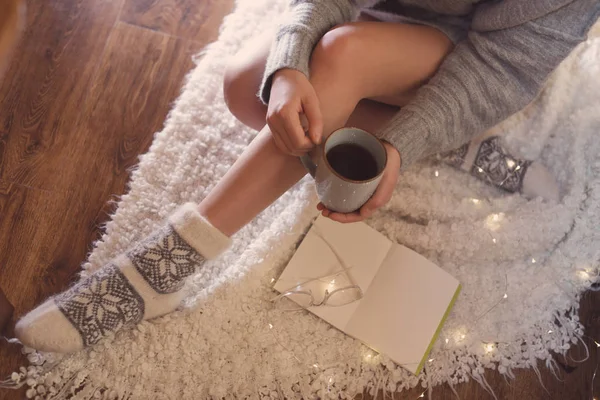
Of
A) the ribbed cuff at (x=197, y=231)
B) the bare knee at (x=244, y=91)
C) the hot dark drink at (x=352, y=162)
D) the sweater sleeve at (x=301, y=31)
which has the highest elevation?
the sweater sleeve at (x=301, y=31)

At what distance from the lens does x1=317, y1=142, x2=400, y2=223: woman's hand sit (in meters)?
0.75

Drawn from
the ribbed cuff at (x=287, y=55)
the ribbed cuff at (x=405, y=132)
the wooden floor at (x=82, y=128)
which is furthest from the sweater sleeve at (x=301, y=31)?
the wooden floor at (x=82, y=128)

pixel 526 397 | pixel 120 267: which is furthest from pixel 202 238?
pixel 526 397

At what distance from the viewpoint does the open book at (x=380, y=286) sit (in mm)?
919

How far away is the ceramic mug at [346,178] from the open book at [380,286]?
268mm

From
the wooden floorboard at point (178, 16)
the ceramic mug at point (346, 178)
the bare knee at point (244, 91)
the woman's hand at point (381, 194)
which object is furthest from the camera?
the wooden floorboard at point (178, 16)

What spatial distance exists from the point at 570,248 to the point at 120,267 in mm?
820

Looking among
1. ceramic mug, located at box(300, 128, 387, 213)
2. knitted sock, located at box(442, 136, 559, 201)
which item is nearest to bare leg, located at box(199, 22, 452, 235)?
ceramic mug, located at box(300, 128, 387, 213)

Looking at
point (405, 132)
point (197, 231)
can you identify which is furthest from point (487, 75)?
point (197, 231)

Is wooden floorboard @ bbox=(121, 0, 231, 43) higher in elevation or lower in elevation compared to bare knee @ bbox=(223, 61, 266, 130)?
lower

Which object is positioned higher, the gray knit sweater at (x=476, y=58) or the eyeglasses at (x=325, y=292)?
the gray knit sweater at (x=476, y=58)

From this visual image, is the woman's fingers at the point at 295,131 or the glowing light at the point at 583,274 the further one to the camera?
the glowing light at the point at 583,274

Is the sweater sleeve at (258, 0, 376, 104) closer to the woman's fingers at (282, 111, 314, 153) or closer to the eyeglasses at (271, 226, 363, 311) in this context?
the woman's fingers at (282, 111, 314, 153)

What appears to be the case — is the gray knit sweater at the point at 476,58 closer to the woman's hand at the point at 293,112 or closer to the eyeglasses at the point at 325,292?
the woman's hand at the point at 293,112
